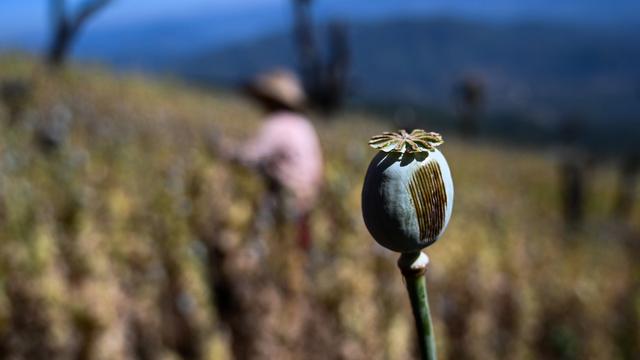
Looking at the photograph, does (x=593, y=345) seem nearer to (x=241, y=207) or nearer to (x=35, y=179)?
(x=241, y=207)

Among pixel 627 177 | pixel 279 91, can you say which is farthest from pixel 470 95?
pixel 279 91

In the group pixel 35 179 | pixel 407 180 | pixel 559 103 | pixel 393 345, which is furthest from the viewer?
pixel 559 103

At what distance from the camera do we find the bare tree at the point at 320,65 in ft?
65.8

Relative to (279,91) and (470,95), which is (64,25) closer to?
(279,91)

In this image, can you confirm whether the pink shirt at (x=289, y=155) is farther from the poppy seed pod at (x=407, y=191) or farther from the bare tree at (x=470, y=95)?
the bare tree at (x=470, y=95)

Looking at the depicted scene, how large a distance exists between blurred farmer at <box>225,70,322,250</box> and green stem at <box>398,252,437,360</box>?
268 centimetres

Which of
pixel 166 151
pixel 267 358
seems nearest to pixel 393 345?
pixel 267 358

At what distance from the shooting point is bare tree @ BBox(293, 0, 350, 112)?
65.8ft

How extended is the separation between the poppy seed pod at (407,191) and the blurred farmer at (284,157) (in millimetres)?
2680

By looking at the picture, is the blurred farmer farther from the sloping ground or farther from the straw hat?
the sloping ground

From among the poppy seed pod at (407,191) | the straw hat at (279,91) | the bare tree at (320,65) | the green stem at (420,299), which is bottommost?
the green stem at (420,299)

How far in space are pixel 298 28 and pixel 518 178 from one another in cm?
700

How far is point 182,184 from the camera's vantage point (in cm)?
415

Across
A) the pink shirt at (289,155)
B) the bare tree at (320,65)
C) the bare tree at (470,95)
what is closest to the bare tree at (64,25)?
the bare tree at (320,65)
